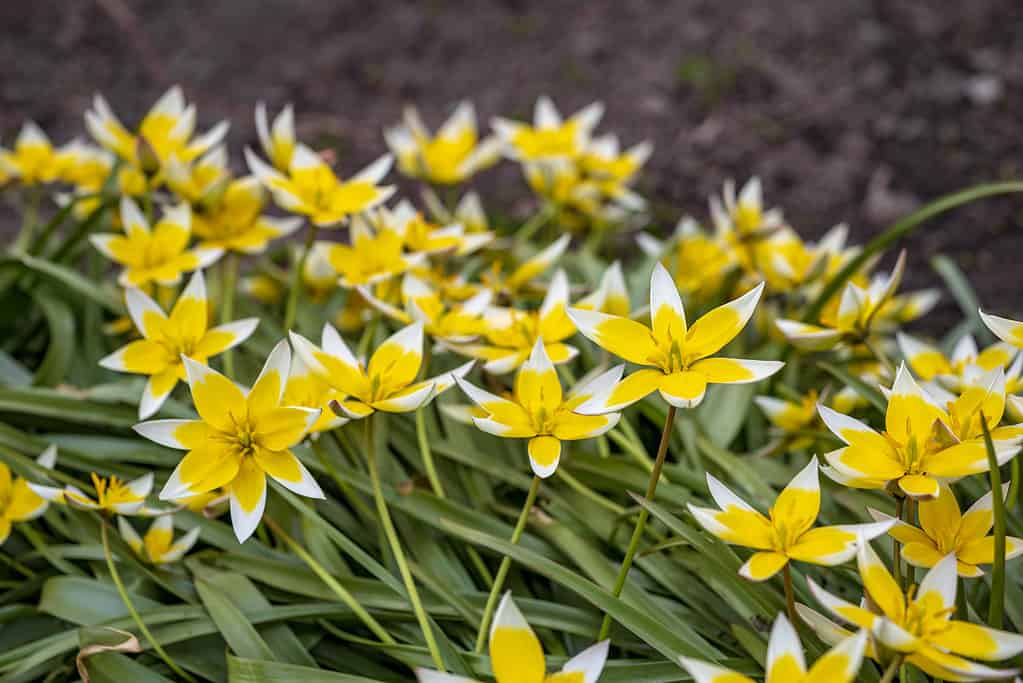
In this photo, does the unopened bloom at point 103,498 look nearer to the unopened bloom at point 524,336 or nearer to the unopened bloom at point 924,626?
the unopened bloom at point 524,336

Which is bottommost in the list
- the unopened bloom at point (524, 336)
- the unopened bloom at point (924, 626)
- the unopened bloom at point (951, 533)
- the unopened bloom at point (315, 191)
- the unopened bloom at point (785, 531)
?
the unopened bloom at point (924, 626)

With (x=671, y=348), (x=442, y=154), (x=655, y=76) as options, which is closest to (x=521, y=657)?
(x=671, y=348)

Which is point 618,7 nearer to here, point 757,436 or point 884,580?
point 757,436

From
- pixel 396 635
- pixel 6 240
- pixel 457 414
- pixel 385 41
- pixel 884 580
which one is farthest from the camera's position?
pixel 385 41

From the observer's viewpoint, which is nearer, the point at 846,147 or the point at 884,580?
the point at 884,580

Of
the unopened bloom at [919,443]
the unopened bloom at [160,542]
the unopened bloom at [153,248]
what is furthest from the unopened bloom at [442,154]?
the unopened bloom at [919,443]

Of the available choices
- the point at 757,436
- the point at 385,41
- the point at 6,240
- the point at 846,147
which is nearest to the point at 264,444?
the point at 757,436

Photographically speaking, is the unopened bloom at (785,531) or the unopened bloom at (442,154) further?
the unopened bloom at (442,154)
